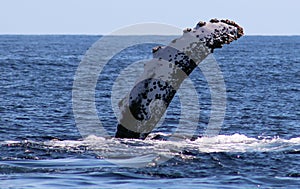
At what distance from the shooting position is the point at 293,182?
38.2ft

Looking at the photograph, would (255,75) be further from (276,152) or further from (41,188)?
(41,188)

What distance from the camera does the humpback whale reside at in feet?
43.1

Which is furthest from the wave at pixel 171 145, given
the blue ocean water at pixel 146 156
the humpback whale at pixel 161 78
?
the humpback whale at pixel 161 78

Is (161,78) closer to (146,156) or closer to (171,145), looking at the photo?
(146,156)

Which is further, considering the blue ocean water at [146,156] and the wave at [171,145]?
the wave at [171,145]

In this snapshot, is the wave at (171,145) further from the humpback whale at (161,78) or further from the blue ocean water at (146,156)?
the humpback whale at (161,78)

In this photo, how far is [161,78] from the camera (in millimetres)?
13203

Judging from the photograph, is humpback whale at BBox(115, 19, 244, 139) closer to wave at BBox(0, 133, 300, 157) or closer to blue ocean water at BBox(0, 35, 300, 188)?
wave at BBox(0, 133, 300, 157)

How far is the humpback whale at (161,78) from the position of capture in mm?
13141

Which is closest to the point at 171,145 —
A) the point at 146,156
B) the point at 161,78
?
the point at 146,156

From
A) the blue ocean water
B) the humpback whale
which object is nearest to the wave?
the blue ocean water

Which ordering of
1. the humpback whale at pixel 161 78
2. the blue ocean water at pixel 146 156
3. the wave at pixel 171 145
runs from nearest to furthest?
the blue ocean water at pixel 146 156 < the humpback whale at pixel 161 78 < the wave at pixel 171 145

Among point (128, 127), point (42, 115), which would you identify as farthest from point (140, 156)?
point (42, 115)

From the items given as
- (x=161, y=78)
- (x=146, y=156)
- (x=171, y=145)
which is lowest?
(x=146, y=156)
